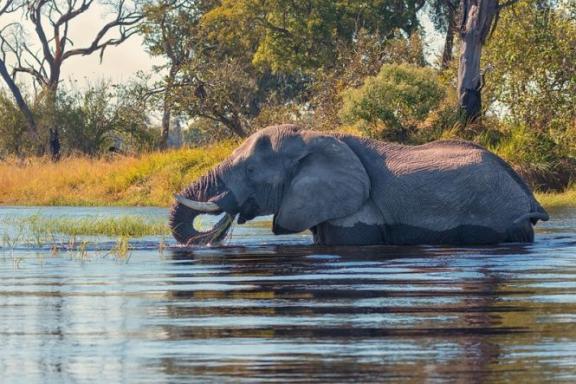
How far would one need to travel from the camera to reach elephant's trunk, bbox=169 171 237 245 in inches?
649

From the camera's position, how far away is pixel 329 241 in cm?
1677

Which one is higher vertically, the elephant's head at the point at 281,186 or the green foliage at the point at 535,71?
the green foliage at the point at 535,71

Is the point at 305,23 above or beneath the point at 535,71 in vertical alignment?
above

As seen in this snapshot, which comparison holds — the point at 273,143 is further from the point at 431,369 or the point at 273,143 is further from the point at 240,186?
the point at 431,369

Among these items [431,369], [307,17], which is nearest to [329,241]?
[431,369]

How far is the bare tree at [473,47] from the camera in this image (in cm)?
3316

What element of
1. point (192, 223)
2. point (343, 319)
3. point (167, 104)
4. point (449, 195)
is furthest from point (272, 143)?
point (167, 104)

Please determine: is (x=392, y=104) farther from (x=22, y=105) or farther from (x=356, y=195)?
(x=22, y=105)

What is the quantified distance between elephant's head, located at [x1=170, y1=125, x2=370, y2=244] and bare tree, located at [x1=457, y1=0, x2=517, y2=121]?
16.5m

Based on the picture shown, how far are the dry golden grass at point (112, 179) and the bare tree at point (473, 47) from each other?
5688mm

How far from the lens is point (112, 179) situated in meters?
37.3

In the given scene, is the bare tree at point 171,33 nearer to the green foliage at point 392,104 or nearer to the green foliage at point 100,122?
the green foliage at point 100,122

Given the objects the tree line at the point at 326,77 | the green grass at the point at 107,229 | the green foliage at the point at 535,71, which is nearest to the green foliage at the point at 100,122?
the tree line at the point at 326,77

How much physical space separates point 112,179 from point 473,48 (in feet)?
30.7
